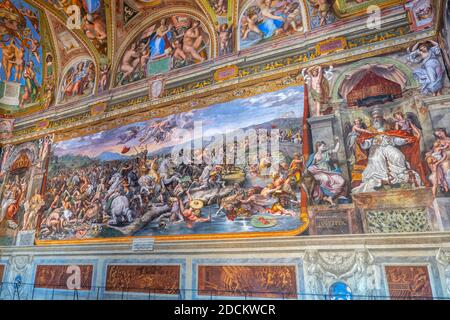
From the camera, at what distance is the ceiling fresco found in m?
8.14

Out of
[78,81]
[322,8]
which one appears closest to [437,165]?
[322,8]

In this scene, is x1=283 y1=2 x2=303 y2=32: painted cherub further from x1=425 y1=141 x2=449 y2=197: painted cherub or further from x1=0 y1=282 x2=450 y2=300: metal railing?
x1=0 y1=282 x2=450 y2=300: metal railing

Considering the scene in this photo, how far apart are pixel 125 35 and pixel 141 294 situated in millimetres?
7790

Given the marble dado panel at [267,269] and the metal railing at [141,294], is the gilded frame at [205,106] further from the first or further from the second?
the metal railing at [141,294]

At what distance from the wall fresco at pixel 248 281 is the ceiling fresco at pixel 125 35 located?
17.2 feet

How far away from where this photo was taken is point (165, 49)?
9578 millimetres

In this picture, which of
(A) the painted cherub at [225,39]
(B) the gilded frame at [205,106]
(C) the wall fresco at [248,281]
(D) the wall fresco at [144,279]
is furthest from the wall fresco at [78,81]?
(C) the wall fresco at [248,281]

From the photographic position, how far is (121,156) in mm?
9070

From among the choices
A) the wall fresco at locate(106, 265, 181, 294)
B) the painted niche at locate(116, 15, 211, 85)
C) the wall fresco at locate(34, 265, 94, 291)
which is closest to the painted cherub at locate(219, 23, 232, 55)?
the painted niche at locate(116, 15, 211, 85)

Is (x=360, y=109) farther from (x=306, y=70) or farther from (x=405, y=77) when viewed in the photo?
A: (x=306, y=70)

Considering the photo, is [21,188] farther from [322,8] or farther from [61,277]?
[322,8]

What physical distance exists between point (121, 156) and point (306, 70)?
545 cm

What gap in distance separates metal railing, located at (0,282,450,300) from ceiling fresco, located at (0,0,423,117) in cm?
562

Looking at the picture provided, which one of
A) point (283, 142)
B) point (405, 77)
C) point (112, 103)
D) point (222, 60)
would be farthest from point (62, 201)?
point (405, 77)
